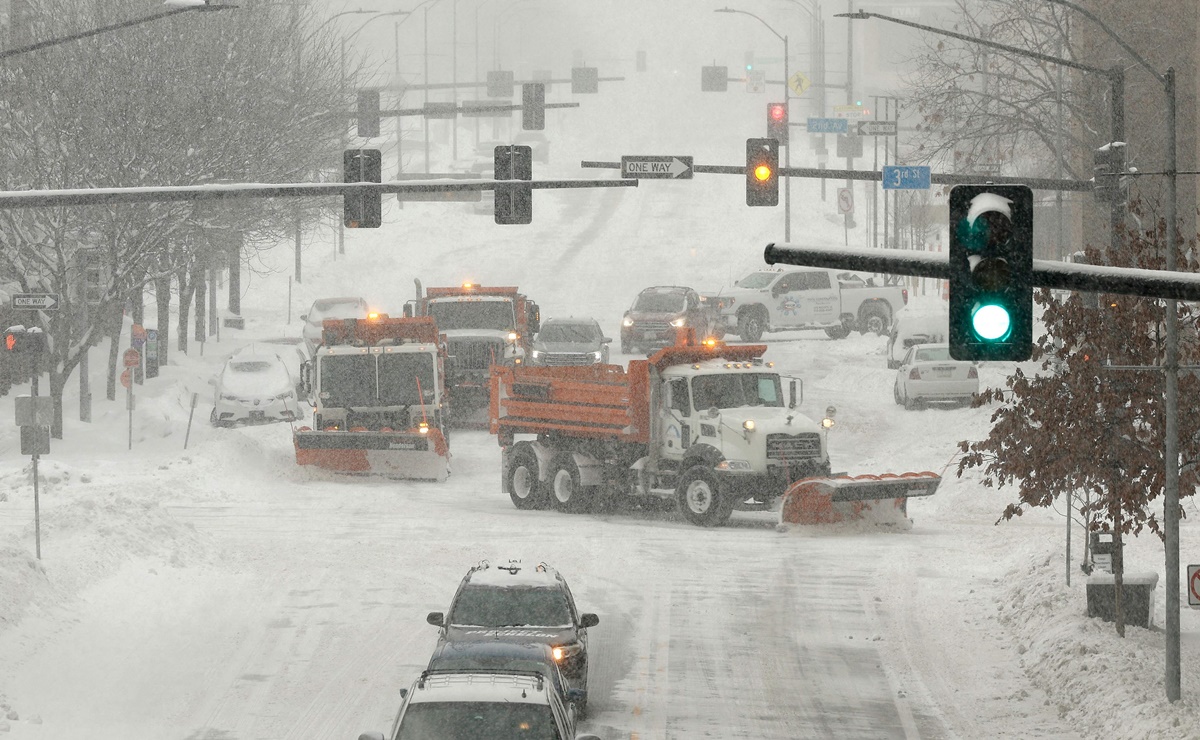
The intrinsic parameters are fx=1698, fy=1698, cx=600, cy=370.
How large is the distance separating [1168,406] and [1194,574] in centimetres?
178

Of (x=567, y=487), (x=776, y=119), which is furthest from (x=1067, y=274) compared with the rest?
(x=776, y=119)

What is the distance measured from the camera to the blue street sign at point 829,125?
4800 cm

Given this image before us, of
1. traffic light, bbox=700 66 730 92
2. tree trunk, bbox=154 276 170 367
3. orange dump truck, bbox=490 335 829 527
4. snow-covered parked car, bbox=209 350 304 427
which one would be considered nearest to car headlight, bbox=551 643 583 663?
orange dump truck, bbox=490 335 829 527

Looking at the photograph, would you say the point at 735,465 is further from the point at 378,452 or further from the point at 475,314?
the point at 475,314

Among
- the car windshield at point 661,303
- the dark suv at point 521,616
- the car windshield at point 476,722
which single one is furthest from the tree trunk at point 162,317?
the car windshield at point 476,722

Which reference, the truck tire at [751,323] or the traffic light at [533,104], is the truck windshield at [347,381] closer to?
the traffic light at [533,104]

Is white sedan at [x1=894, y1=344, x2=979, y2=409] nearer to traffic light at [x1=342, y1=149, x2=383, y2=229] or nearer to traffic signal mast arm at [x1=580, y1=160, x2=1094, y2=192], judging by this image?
traffic signal mast arm at [x1=580, y1=160, x2=1094, y2=192]

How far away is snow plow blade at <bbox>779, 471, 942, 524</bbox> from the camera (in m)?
24.5

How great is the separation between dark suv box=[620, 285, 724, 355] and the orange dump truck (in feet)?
62.5

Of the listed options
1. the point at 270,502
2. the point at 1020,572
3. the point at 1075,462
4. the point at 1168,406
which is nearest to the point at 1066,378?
the point at 1075,462

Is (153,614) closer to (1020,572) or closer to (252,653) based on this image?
(252,653)

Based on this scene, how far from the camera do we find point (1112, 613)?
57.2 feet

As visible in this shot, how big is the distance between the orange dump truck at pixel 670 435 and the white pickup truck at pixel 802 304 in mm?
21388

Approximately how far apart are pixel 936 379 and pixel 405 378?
1281 centimetres
